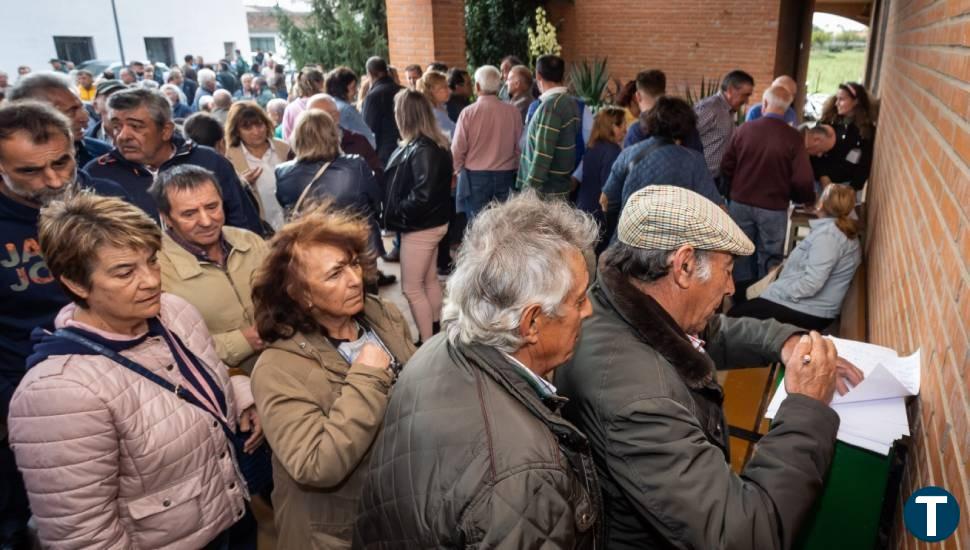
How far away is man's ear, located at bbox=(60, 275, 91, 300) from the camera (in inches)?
66.5

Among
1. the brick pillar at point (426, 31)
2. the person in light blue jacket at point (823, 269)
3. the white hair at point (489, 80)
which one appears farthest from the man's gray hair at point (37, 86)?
the brick pillar at point (426, 31)

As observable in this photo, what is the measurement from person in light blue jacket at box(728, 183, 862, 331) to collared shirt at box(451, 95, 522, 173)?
8.83ft

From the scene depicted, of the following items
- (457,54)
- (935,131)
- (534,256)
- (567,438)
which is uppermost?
(457,54)

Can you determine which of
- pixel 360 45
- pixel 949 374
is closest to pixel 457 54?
pixel 360 45

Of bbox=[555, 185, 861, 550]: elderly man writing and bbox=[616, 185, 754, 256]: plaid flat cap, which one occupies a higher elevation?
bbox=[616, 185, 754, 256]: plaid flat cap

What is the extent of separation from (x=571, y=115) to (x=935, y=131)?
317cm

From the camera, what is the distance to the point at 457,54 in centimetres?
820

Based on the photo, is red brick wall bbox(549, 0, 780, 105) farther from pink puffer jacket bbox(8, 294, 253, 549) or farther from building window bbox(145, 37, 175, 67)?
building window bbox(145, 37, 175, 67)

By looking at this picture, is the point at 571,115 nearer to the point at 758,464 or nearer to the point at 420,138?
the point at 420,138

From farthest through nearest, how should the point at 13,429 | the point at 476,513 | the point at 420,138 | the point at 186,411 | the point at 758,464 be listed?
the point at 420,138 < the point at 186,411 < the point at 13,429 < the point at 758,464 < the point at 476,513

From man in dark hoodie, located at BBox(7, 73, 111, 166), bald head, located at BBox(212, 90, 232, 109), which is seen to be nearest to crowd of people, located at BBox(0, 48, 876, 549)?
man in dark hoodie, located at BBox(7, 73, 111, 166)

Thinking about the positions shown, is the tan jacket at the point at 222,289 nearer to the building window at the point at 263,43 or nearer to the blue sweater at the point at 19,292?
the blue sweater at the point at 19,292

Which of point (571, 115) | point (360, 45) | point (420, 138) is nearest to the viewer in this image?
point (420, 138)

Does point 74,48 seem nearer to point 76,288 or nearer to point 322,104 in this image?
point 322,104
